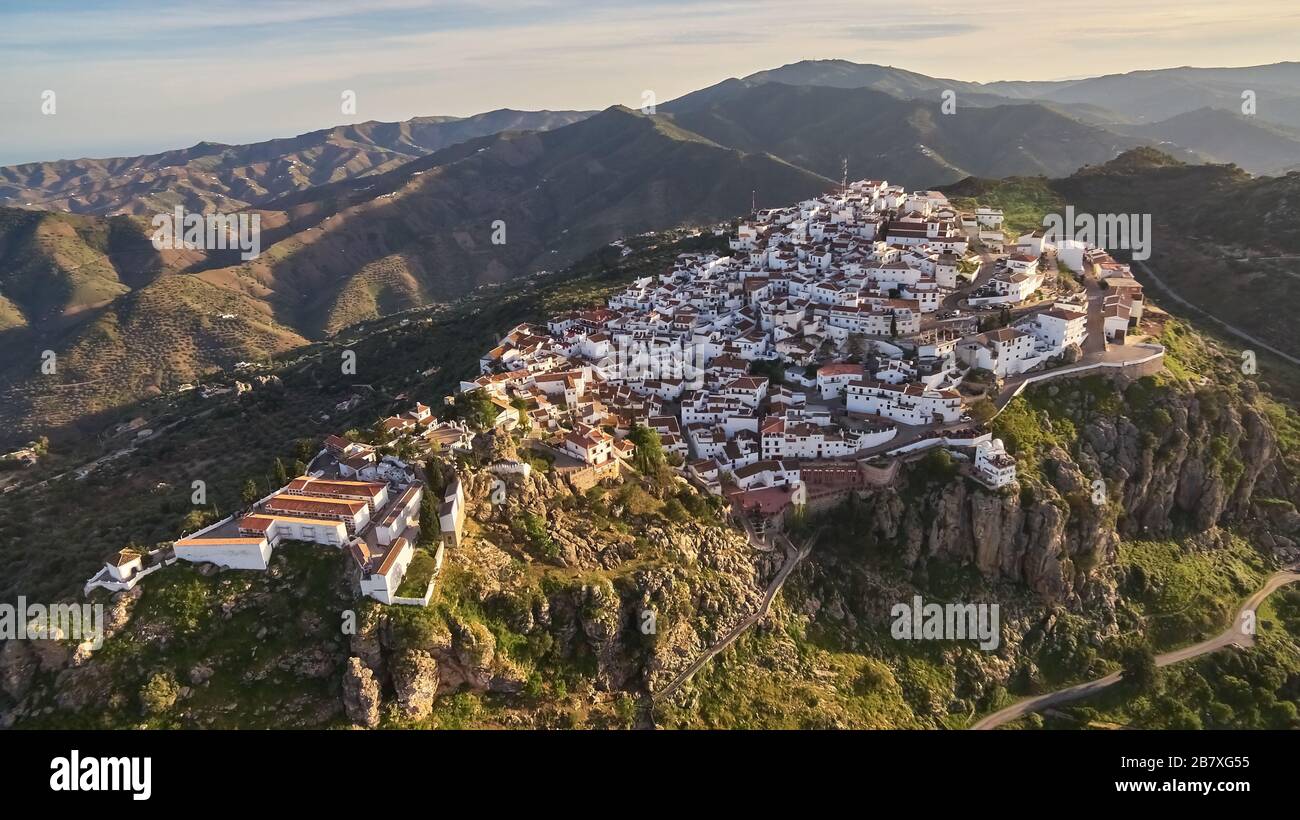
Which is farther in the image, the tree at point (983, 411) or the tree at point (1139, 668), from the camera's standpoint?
the tree at point (983, 411)

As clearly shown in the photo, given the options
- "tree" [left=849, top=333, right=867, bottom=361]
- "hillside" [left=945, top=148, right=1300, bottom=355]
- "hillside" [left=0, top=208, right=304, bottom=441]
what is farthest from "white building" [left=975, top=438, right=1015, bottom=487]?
"hillside" [left=0, top=208, right=304, bottom=441]

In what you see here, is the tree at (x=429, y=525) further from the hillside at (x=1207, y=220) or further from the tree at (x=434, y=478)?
the hillside at (x=1207, y=220)

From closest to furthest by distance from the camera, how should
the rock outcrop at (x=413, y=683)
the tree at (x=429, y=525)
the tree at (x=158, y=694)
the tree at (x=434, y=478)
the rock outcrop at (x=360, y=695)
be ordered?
the tree at (x=158, y=694), the rock outcrop at (x=360, y=695), the rock outcrop at (x=413, y=683), the tree at (x=429, y=525), the tree at (x=434, y=478)

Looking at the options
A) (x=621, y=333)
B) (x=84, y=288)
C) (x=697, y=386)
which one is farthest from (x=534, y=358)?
(x=84, y=288)

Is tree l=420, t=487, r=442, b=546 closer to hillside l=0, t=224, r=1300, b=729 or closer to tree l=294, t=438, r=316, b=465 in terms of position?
hillside l=0, t=224, r=1300, b=729

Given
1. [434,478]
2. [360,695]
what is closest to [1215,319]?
[434,478]

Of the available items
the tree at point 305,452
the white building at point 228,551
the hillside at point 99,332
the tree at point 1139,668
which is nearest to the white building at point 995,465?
the tree at point 1139,668

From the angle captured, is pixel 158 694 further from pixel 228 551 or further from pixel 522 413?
pixel 522 413
